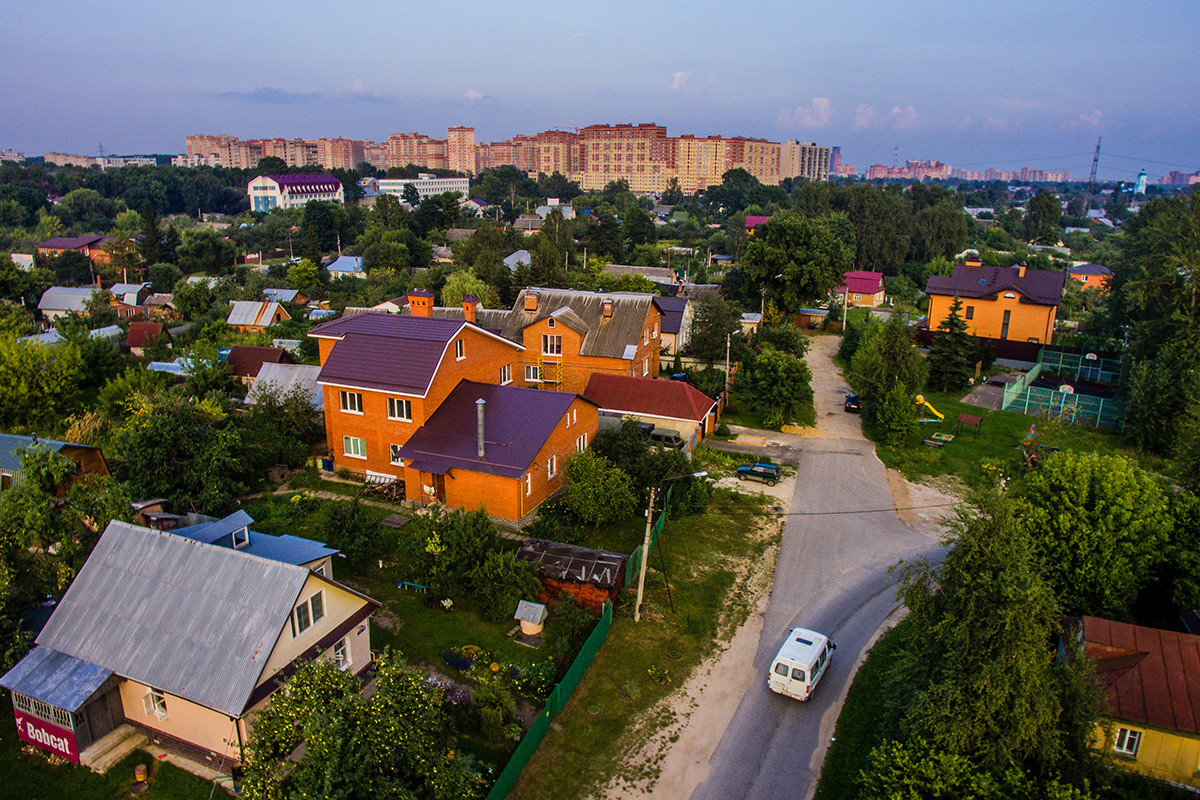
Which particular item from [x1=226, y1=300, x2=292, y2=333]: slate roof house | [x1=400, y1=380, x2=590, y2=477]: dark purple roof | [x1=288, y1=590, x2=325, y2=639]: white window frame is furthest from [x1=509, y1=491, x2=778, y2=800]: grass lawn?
[x1=226, y1=300, x2=292, y2=333]: slate roof house

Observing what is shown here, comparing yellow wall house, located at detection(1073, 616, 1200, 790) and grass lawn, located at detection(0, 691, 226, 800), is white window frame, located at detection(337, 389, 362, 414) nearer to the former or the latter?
grass lawn, located at detection(0, 691, 226, 800)

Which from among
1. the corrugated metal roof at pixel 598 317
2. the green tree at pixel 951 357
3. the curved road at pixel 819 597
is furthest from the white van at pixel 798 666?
the green tree at pixel 951 357

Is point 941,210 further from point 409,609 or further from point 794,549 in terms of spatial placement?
point 409,609

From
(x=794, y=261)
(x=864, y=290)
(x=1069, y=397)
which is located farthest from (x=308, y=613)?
(x=864, y=290)

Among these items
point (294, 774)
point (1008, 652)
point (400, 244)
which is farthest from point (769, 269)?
point (294, 774)

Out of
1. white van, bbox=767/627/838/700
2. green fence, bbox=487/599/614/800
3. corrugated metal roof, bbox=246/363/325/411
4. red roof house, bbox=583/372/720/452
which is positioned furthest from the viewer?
red roof house, bbox=583/372/720/452
